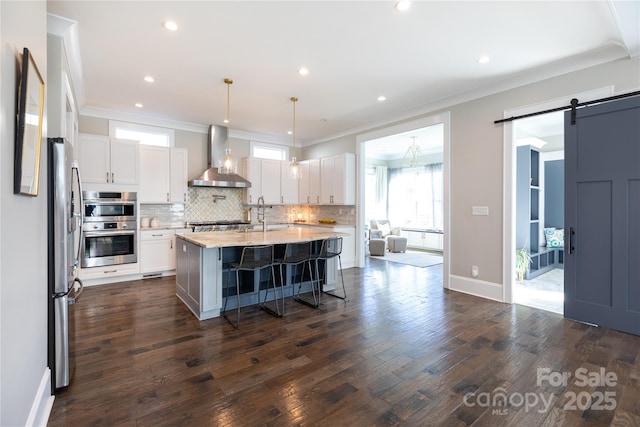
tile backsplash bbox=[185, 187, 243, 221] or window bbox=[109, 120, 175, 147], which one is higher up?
window bbox=[109, 120, 175, 147]

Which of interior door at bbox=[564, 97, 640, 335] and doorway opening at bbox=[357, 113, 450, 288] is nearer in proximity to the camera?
interior door at bbox=[564, 97, 640, 335]

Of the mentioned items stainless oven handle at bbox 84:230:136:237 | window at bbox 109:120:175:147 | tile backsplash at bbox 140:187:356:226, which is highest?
window at bbox 109:120:175:147

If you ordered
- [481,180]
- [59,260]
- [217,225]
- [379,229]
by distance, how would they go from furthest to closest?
[379,229] < [217,225] < [481,180] < [59,260]

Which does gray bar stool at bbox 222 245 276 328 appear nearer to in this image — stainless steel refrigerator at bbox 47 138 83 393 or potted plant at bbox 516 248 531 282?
stainless steel refrigerator at bbox 47 138 83 393

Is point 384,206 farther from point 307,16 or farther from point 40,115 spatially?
point 40,115

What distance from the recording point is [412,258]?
7.50 metres

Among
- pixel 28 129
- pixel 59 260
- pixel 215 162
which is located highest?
pixel 215 162

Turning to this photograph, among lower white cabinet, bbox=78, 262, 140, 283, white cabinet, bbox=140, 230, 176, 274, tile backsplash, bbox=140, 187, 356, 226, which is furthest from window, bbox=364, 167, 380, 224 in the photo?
lower white cabinet, bbox=78, 262, 140, 283

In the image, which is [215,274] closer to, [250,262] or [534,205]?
[250,262]

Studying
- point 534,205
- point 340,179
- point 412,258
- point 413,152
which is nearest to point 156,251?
point 340,179

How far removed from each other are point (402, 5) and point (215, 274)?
10.4ft

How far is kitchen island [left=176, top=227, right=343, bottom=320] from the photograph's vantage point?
337 cm

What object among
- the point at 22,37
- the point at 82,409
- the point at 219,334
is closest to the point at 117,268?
the point at 219,334

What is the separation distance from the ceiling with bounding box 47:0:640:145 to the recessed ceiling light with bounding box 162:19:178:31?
5 centimetres
